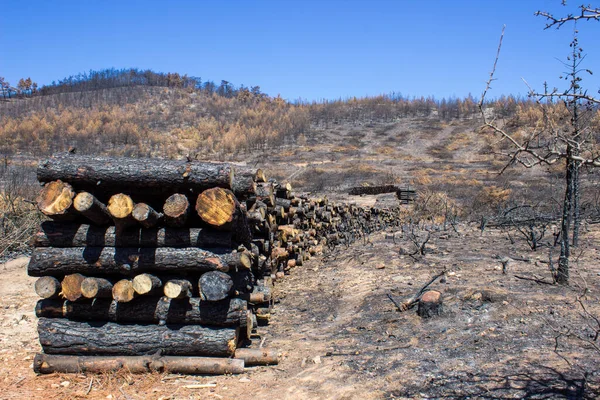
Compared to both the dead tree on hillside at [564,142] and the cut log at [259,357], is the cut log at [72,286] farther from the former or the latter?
the dead tree on hillside at [564,142]

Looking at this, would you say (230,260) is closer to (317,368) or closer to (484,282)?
(317,368)


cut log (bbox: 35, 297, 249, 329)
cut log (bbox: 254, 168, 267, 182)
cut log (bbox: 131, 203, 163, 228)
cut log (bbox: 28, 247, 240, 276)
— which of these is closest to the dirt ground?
cut log (bbox: 35, 297, 249, 329)

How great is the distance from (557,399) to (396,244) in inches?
270

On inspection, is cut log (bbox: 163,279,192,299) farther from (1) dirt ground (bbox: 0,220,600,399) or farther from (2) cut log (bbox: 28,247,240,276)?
(1) dirt ground (bbox: 0,220,600,399)

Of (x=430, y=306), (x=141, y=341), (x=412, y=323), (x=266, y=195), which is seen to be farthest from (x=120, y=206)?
(x=430, y=306)

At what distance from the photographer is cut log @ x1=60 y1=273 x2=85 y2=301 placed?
4.65 meters

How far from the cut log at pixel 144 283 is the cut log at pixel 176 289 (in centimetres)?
13

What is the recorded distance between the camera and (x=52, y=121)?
1933 inches

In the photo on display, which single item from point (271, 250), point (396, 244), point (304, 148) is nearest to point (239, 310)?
point (271, 250)

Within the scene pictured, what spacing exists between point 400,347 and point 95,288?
10.2ft

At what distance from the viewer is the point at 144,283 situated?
460 cm

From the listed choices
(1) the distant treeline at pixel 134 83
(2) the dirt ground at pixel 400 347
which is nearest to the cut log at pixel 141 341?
(2) the dirt ground at pixel 400 347

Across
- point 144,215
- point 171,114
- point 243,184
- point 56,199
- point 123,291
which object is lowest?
point 123,291

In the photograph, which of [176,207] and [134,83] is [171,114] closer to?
[134,83]
